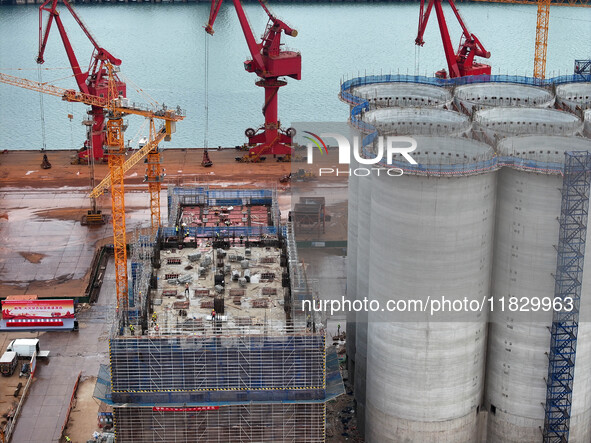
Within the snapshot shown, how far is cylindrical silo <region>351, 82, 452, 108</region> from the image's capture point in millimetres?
74750

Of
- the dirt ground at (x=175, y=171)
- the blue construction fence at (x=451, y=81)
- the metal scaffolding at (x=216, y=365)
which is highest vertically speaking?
the blue construction fence at (x=451, y=81)

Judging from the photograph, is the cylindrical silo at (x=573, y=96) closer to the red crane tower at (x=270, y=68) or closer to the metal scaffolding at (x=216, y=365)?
the metal scaffolding at (x=216, y=365)

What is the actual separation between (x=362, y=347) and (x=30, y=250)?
45.6 metres

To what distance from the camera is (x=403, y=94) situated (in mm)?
76000

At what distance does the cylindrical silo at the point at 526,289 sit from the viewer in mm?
58875

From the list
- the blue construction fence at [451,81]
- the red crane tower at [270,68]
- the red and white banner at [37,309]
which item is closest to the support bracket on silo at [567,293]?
the blue construction fence at [451,81]

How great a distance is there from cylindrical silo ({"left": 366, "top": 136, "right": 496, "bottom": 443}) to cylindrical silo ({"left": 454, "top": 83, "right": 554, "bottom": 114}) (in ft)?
41.3

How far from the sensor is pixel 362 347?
7012 centimetres

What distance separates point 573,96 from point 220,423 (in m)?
37.6

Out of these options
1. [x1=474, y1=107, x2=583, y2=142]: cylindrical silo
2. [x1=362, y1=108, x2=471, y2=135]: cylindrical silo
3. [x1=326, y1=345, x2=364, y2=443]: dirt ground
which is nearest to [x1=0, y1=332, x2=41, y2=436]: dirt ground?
[x1=326, y1=345, x2=364, y2=443]: dirt ground

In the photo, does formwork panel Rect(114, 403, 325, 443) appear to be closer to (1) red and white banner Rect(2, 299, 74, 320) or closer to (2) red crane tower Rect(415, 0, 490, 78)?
(1) red and white banner Rect(2, 299, 74, 320)

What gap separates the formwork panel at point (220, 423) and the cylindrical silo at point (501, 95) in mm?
26216

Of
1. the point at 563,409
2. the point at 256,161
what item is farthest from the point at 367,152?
the point at 256,161

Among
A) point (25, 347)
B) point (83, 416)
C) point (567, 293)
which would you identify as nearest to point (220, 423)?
point (83, 416)
